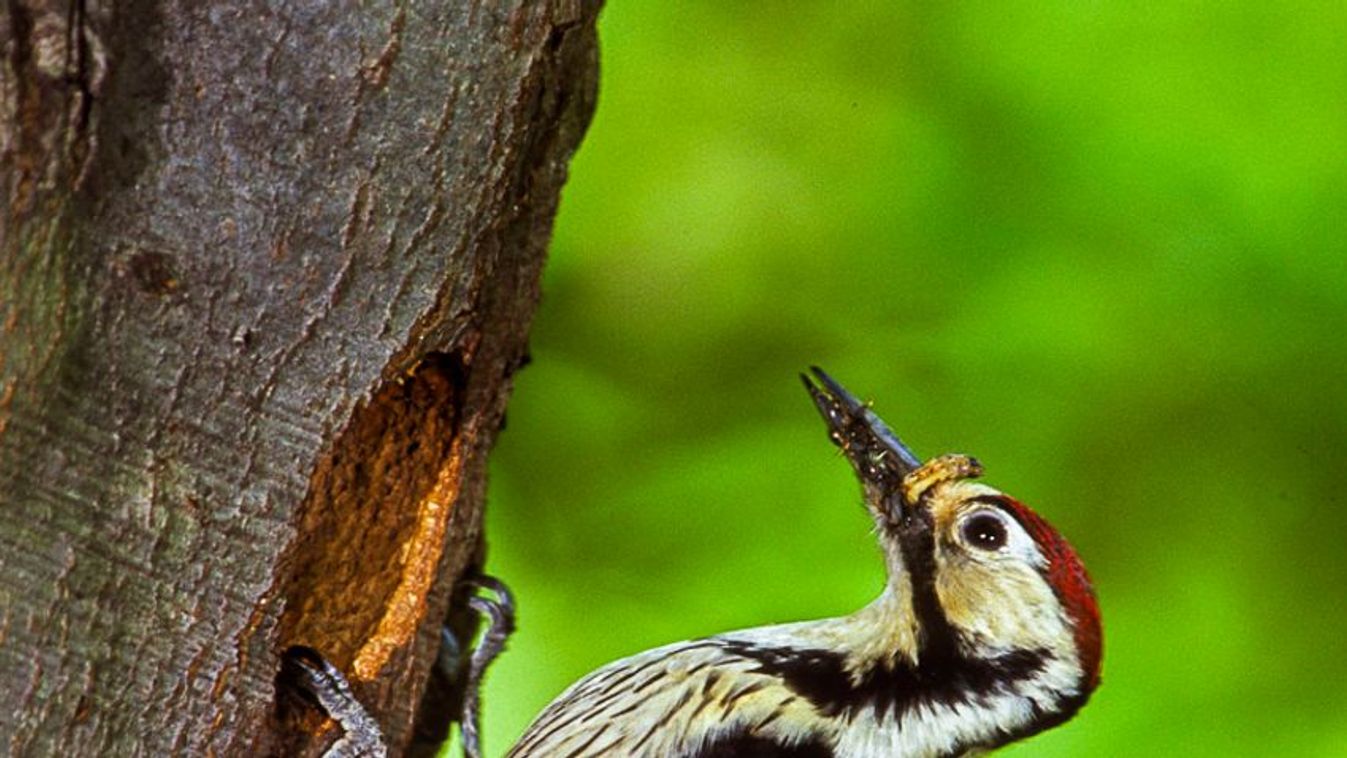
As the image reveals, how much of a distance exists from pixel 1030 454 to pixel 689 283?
699 mm

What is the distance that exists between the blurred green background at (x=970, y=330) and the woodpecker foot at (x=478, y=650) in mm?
137

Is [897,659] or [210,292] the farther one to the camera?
[897,659]

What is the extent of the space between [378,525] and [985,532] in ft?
3.42

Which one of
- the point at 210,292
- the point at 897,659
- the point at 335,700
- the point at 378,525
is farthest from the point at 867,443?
the point at 210,292

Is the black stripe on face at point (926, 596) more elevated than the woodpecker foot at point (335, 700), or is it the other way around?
the black stripe on face at point (926, 596)

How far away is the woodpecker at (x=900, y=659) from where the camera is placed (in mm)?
2592

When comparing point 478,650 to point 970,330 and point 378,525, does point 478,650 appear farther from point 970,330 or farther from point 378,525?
point 970,330

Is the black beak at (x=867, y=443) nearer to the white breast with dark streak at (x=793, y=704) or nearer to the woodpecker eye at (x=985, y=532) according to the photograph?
the woodpecker eye at (x=985, y=532)

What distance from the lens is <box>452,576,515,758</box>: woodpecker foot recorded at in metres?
2.67

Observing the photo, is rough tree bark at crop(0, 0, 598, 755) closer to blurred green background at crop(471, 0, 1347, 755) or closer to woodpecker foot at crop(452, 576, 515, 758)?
woodpecker foot at crop(452, 576, 515, 758)

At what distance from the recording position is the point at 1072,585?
2559 mm

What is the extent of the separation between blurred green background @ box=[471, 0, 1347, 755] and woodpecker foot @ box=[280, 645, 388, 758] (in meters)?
0.77

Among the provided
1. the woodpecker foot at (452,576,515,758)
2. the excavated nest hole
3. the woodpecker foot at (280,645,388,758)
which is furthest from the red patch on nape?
the woodpecker foot at (280,645,388,758)

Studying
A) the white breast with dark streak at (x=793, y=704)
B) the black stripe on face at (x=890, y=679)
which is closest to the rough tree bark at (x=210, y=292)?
the white breast with dark streak at (x=793, y=704)
